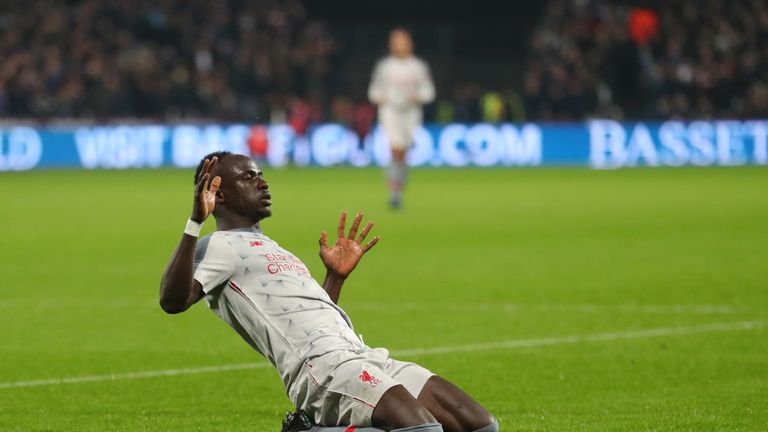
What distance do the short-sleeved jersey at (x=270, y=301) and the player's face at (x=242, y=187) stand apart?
100 mm

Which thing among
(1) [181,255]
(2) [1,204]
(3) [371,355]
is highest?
(1) [181,255]

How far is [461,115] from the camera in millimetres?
36750

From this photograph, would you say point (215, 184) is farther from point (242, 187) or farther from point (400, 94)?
point (400, 94)

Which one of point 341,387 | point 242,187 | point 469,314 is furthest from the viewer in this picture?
point 469,314

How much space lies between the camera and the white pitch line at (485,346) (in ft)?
25.8

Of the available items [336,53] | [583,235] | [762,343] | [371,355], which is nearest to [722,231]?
[583,235]

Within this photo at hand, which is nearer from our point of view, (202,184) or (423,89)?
(202,184)

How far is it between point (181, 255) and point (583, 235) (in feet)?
38.7

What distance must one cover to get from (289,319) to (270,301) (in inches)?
4.4

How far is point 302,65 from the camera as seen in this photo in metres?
39.0

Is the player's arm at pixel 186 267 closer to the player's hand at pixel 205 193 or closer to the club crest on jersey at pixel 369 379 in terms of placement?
the player's hand at pixel 205 193

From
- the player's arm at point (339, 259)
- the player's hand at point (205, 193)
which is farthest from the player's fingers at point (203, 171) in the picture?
the player's arm at point (339, 259)

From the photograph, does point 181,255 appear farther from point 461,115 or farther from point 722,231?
point 461,115

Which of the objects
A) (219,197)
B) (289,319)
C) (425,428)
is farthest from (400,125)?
(425,428)
